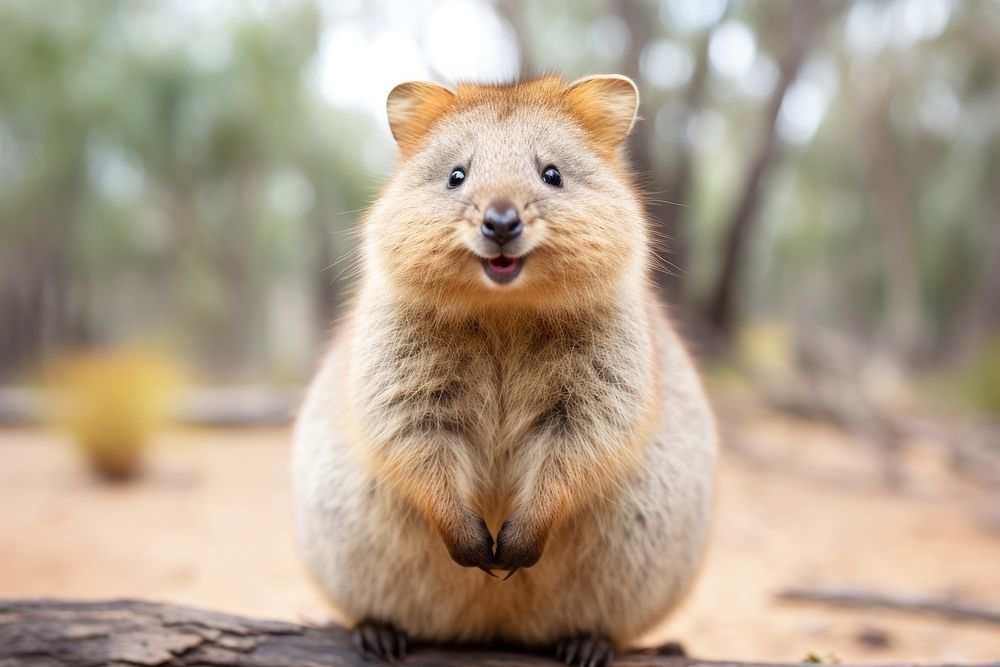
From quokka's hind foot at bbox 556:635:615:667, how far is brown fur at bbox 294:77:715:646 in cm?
5

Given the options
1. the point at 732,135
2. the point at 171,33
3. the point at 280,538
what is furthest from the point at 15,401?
the point at 732,135

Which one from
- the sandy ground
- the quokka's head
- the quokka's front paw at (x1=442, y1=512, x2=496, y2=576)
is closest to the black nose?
the quokka's head

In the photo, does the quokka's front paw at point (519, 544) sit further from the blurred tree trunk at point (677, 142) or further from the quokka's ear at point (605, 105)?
the blurred tree trunk at point (677, 142)

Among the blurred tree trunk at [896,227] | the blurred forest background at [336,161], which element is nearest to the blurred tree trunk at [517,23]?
the blurred forest background at [336,161]

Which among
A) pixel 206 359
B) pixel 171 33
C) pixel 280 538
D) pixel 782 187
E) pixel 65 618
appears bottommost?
pixel 206 359

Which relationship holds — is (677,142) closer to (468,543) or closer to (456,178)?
(456,178)

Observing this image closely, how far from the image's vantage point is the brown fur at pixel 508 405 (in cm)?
275

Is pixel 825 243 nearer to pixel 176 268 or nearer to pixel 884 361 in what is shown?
pixel 884 361

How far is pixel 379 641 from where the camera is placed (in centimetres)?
324

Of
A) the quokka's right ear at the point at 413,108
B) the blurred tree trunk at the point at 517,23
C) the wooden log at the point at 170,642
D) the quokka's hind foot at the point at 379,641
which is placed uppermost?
the blurred tree trunk at the point at 517,23

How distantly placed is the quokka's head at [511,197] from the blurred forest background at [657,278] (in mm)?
345

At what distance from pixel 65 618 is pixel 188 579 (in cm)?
343

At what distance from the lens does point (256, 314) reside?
2638 centimetres

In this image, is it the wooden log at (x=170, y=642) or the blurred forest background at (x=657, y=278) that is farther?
the blurred forest background at (x=657, y=278)
